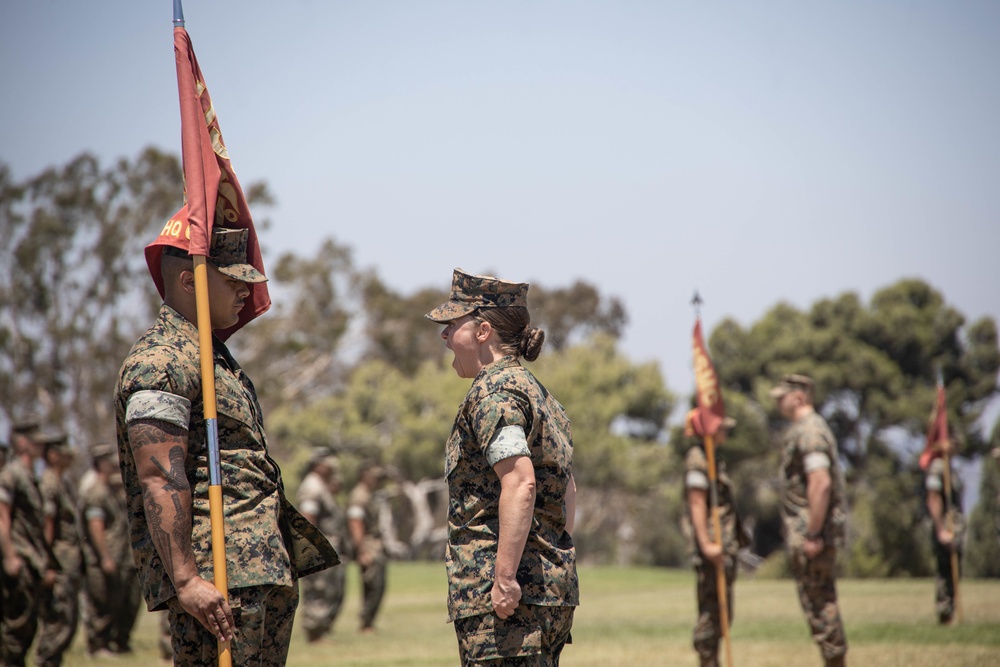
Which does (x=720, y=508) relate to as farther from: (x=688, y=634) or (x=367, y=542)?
(x=367, y=542)

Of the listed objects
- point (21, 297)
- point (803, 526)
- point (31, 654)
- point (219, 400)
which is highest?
point (21, 297)

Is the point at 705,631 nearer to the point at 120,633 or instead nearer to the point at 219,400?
the point at 219,400

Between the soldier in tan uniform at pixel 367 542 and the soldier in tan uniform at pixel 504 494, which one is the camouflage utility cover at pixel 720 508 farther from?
the soldier in tan uniform at pixel 367 542

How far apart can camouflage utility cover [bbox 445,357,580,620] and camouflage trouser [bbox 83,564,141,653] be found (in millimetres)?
9098

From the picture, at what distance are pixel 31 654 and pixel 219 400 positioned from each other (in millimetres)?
10468

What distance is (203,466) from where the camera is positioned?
3.89 metres

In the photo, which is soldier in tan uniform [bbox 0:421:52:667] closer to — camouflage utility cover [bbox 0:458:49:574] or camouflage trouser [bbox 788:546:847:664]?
camouflage utility cover [bbox 0:458:49:574]

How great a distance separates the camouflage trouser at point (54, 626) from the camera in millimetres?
10133

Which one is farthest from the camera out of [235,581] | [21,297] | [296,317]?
[296,317]

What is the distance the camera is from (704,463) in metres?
9.04

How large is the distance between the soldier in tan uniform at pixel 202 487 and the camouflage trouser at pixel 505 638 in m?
0.62

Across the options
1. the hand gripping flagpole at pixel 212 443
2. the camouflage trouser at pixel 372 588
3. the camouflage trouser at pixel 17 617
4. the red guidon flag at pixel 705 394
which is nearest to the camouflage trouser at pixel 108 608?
the camouflage trouser at pixel 372 588

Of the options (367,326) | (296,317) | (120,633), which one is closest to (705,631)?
(120,633)

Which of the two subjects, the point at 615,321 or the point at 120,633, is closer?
the point at 120,633
